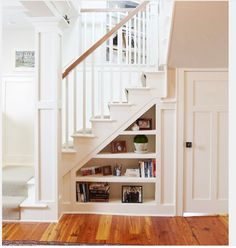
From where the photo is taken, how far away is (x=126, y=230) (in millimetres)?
3314

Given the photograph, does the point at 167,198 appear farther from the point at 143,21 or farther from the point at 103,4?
the point at 103,4

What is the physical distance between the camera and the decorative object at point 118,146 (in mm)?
4035

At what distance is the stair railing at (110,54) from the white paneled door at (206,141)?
2.27 ft

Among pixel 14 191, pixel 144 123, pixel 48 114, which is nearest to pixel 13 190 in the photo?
pixel 14 191

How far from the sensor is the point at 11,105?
4832mm

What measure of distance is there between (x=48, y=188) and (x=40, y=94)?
3.54 feet

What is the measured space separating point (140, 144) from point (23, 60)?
2.35 metres

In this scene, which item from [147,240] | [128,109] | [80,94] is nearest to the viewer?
[147,240]

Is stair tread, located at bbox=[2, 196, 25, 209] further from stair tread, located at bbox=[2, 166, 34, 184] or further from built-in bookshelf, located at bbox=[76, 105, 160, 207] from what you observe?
built-in bookshelf, located at bbox=[76, 105, 160, 207]

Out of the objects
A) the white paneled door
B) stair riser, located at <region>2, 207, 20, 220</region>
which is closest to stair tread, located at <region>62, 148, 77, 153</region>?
stair riser, located at <region>2, 207, 20, 220</region>

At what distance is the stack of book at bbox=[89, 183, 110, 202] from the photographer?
12.9 feet

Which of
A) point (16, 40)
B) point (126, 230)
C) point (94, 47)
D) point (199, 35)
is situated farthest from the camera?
point (16, 40)

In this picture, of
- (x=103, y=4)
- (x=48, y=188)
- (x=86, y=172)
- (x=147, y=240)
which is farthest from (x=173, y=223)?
(x=103, y=4)

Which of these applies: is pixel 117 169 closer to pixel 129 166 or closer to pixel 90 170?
pixel 129 166
